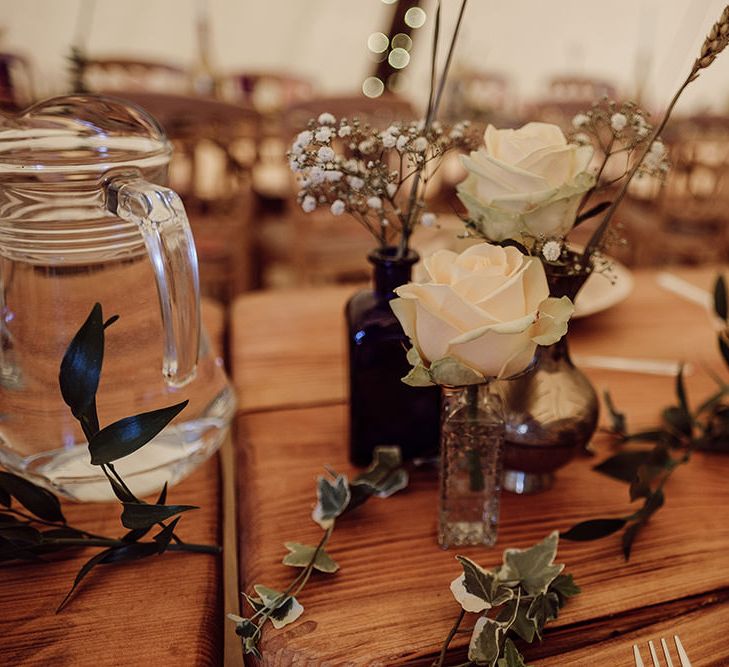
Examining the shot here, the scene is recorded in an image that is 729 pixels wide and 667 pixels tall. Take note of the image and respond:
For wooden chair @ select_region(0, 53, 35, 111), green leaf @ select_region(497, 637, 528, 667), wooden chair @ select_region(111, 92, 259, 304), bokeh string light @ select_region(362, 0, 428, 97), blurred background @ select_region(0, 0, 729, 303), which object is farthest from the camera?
bokeh string light @ select_region(362, 0, 428, 97)

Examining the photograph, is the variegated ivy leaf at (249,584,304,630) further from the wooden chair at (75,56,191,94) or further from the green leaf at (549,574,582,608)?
the wooden chair at (75,56,191,94)

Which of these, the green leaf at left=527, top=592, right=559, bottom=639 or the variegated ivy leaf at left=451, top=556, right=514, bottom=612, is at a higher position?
the variegated ivy leaf at left=451, top=556, right=514, bottom=612

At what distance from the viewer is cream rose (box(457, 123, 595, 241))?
409mm

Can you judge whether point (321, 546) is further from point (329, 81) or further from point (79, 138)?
point (329, 81)

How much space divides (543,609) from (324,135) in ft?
1.09

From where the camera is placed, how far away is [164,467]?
497mm

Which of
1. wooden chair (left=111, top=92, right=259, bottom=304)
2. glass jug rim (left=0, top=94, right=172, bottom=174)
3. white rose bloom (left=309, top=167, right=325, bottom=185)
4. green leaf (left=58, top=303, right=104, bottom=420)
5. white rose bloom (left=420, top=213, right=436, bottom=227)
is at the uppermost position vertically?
glass jug rim (left=0, top=94, right=172, bottom=174)

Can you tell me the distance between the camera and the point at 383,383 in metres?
0.53

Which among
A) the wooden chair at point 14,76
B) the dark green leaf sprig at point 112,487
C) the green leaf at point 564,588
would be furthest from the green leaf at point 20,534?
the wooden chair at point 14,76

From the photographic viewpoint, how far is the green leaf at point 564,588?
0.41 metres

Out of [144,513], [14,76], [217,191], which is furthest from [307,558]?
[14,76]

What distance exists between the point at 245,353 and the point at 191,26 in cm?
447

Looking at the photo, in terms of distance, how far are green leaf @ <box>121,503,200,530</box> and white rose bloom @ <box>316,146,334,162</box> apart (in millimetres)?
241

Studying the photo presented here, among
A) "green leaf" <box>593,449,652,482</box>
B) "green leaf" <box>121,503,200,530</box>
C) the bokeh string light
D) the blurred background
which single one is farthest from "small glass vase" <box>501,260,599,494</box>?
the bokeh string light
